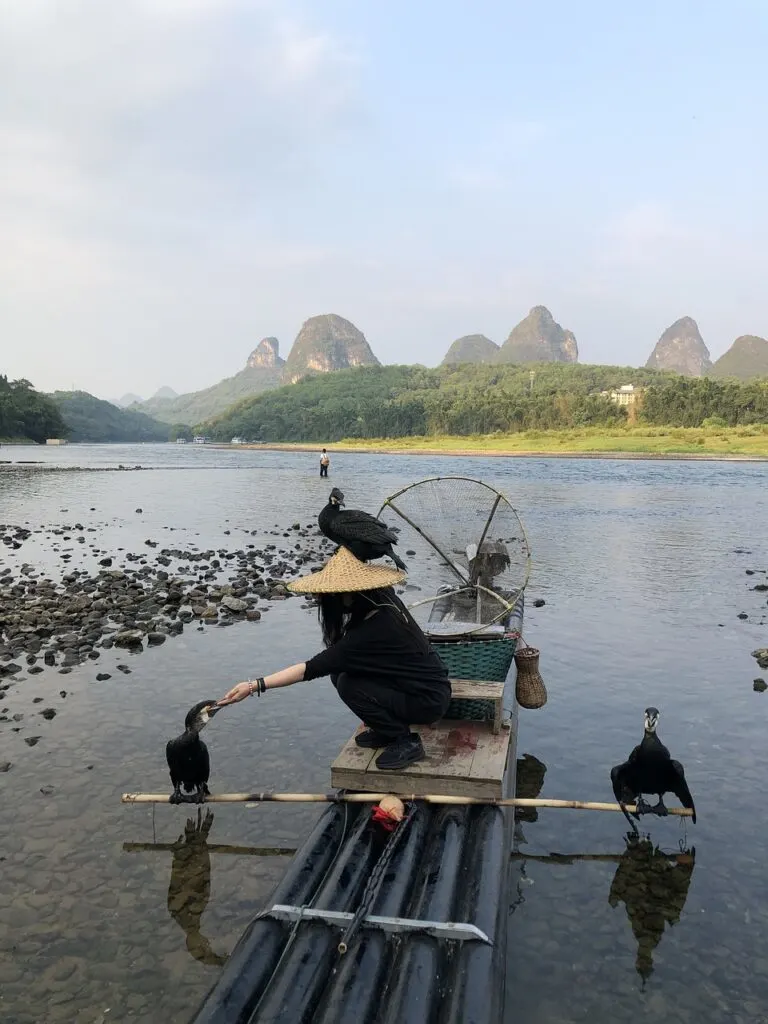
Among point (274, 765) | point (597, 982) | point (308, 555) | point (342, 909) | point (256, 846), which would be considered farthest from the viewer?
point (308, 555)

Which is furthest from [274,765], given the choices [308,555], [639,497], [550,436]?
[550,436]

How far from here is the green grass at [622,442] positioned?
3393 inches

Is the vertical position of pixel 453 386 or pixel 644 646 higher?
pixel 453 386

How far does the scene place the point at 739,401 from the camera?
10900cm

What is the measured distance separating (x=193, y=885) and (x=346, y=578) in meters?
2.83

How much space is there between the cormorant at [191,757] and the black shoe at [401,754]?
146cm

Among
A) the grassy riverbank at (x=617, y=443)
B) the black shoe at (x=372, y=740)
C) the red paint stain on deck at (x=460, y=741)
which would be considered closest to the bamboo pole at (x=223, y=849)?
the black shoe at (x=372, y=740)

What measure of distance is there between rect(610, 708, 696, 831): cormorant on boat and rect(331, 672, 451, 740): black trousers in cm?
171

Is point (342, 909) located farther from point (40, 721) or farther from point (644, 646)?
point (644, 646)

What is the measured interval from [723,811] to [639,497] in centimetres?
3629

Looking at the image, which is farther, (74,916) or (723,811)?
(723,811)

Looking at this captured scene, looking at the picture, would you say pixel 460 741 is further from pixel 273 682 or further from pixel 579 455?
pixel 579 455

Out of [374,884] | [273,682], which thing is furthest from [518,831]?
[273,682]

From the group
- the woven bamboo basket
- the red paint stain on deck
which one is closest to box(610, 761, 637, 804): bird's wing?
the red paint stain on deck
